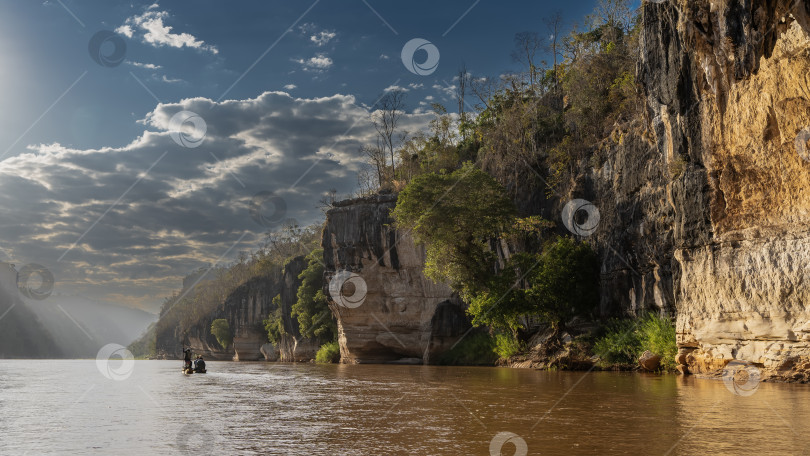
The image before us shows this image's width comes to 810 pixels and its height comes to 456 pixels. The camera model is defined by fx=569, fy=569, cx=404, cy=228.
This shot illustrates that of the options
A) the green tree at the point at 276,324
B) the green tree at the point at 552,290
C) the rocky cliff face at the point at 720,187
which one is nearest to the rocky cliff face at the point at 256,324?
the green tree at the point at 276,324

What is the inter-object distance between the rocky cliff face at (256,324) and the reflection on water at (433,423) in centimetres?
5145

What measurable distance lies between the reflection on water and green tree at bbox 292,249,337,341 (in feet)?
141

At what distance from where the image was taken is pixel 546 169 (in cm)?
3969

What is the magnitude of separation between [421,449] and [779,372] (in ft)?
45.1

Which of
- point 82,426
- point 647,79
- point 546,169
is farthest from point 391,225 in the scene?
point 82,426

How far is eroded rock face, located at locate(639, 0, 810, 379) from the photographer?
15.9 meters

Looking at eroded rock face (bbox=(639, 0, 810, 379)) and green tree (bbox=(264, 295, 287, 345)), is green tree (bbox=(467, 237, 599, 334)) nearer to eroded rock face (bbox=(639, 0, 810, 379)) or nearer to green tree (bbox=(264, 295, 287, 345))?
eroded rock face (bbox=(639, 0, 810, 379))

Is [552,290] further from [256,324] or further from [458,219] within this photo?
[256,324]

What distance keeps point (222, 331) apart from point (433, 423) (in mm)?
87223

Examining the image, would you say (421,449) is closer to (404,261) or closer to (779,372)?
(779,372)

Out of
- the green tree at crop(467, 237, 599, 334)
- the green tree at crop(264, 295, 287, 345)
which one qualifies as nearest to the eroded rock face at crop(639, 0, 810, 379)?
the green tree at crop(467, 237, 599, 334)

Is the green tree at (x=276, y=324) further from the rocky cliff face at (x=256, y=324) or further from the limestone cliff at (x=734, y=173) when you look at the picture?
the limestone cliff at (x=734, y=173)

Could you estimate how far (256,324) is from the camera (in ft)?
283

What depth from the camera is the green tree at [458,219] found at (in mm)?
34094
